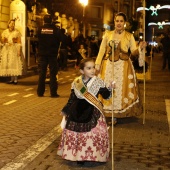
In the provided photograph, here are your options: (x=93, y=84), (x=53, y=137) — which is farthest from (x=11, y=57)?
(x=93, y=84)

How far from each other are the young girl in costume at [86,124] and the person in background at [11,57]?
9.41m

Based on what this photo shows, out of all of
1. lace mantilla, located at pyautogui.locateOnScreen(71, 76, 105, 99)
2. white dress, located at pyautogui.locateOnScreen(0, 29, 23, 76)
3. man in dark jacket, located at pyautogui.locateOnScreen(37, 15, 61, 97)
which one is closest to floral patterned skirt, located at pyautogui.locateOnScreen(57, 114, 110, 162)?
lace mantilla, located at pyautogui.locateOnScreen(71, 76, 105, 99)

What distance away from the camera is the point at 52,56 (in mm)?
12250

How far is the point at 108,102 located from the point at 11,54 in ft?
25.1

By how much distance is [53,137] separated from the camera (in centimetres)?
729

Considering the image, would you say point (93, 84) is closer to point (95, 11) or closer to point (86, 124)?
point (86, 124)

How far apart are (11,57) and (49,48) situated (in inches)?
140

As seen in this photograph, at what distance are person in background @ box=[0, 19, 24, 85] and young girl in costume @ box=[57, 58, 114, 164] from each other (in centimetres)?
941

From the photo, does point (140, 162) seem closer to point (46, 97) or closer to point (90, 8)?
point (46, 97)

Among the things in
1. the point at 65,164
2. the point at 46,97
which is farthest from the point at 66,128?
the point at 46,97

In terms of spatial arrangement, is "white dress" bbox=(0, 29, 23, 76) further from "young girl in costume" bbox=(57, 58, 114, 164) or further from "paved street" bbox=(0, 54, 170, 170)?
"young girl in costume" bbox=(57, 58, 114, 164)

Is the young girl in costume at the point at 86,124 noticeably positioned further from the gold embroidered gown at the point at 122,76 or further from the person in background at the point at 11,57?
the person in background at the point at 11,57

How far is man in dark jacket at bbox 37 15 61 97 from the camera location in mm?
12203

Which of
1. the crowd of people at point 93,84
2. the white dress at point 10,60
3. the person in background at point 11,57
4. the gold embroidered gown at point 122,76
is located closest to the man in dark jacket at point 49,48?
the crowd of people at point 93,84
